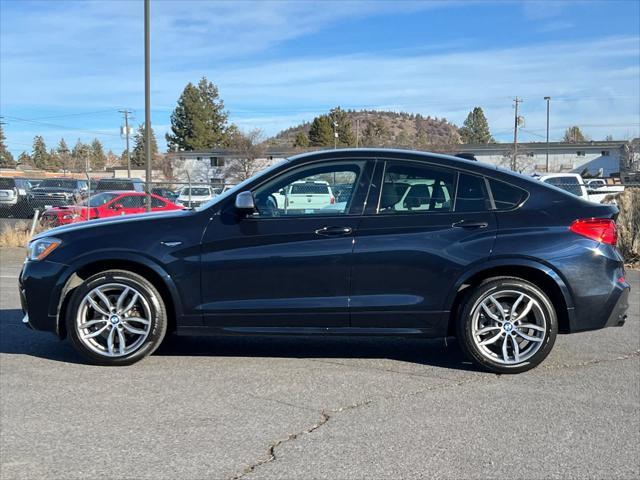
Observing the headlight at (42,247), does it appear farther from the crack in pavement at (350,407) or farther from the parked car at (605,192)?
the parked car at (605,192)

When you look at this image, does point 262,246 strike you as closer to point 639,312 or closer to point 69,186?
point 639,312

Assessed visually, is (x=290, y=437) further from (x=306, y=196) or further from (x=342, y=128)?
(x=342, y=128)

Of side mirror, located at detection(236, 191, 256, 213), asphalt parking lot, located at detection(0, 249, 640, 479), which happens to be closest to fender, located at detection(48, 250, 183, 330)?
asphalt parking lot, located at detection(0, 249, 640, 479)

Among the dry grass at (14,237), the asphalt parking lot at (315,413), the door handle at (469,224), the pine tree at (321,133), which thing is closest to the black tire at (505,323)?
the asphalt parking lot at (315,413)

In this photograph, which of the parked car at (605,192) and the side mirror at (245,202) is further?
the parked car at (605,192)

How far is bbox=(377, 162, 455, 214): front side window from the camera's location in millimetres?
5426

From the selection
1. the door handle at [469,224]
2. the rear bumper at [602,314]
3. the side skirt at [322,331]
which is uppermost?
the door handle at [469,224]

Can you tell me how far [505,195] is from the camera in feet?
17.9

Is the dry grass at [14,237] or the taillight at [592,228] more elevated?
the taillight at [592,228]

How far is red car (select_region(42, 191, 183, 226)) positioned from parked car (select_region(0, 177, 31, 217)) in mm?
4846

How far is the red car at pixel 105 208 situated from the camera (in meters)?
17.1

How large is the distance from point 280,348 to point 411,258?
1672 mm

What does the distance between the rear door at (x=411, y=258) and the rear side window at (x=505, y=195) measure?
0.43ft

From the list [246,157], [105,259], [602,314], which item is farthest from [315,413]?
[246,157]
